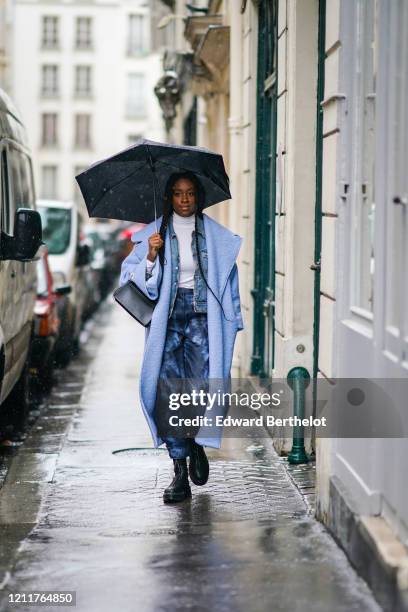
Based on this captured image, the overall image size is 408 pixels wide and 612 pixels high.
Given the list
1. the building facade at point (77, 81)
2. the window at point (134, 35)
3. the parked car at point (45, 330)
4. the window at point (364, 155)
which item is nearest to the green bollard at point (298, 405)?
the window at point (364, 155)

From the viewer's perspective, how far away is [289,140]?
920 cm

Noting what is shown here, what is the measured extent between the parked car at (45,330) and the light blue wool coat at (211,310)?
6028mm

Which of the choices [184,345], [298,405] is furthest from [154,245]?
[298,405]

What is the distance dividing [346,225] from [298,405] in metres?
2.35

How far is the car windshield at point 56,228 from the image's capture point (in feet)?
57.9

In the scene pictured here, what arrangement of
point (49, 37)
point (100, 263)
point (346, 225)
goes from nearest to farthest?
point (346, 225)
point (100, 263)
point (49, 37)

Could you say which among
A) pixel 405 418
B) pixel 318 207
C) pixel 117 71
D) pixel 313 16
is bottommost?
pixel 405 418

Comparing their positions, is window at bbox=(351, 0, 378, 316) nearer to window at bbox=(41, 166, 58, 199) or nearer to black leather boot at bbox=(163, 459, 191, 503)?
black leather boot at bbox=(163, 459, 191, 503)

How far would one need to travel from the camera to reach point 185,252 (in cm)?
781

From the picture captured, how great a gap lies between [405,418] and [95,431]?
5.71 metres

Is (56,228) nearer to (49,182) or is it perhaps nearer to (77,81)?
(49,182)

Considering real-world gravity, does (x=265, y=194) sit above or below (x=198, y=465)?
above

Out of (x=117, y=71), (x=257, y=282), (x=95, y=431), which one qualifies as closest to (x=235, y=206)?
(x=257, y=282)

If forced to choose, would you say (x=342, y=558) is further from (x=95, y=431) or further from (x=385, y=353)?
(x=95, y=431)
